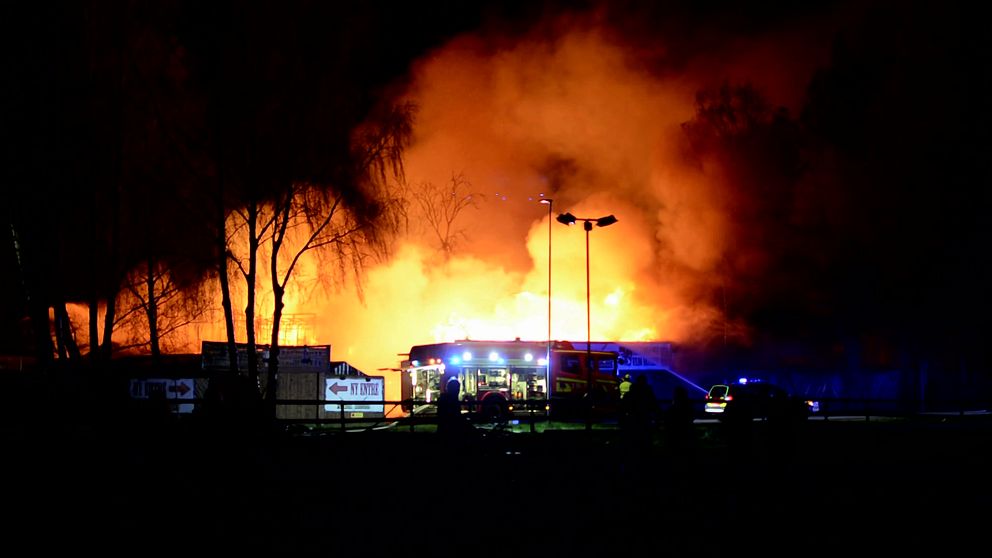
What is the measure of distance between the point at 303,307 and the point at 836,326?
32.3 m

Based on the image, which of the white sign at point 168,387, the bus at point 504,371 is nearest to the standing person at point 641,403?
the bus at point 504,371

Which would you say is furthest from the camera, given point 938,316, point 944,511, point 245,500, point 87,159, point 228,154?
point 938,316

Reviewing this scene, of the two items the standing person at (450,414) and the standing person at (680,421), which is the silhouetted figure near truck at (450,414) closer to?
the standing person at (450,414)

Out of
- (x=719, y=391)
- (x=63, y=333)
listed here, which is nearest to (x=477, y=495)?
(x=63, y=333)

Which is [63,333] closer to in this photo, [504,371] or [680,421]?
[504,371]

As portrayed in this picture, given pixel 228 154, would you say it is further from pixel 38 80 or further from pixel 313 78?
pixel 38 80

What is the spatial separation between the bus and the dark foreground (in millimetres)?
8369

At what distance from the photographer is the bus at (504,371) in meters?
29.0

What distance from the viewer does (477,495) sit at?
12.8 meters

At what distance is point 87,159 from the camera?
72.9ft

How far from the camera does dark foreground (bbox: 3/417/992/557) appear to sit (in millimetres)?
8875

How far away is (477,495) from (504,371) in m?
16.9

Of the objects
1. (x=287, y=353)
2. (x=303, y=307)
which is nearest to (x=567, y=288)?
(x=303, y=307)

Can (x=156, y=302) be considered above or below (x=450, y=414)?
above
